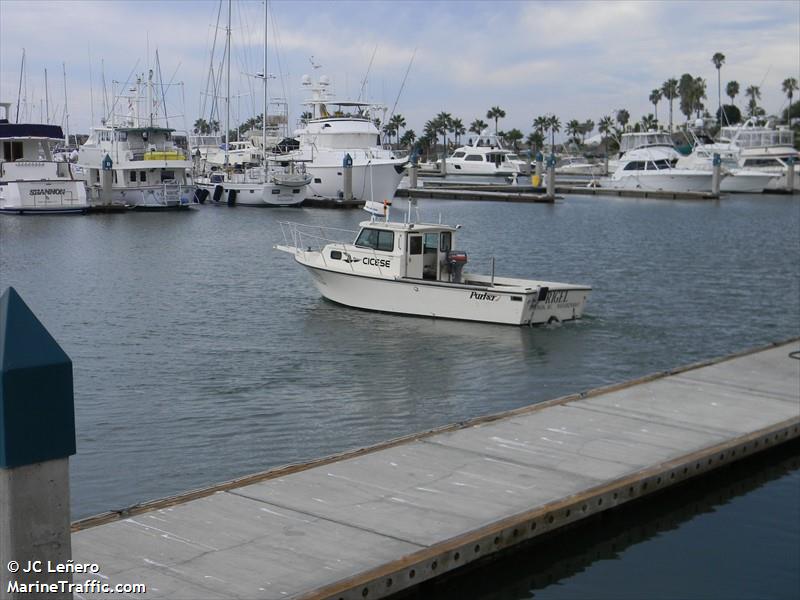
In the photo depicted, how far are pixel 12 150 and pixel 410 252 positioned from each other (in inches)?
1692

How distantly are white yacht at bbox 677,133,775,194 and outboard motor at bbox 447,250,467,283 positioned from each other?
225 ft

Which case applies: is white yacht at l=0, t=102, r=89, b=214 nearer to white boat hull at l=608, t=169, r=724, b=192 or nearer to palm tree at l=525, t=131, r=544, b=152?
white boat hull at l=608, t=169, r=724, b=192

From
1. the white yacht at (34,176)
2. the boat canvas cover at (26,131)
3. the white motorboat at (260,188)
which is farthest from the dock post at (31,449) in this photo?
the white motorboat at (260,188)

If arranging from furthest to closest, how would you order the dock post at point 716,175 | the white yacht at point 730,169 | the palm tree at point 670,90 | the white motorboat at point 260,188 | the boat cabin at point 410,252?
1. the palm tree at point 670,90
2. the white yacht at point 730,169
3. the dock post at point 716,175
4. the white motorboat at point 260,188
5. the boat cabin at point 410,252

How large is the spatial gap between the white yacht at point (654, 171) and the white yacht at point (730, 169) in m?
2.05

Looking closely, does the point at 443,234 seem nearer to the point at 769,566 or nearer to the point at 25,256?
the point at 769,566

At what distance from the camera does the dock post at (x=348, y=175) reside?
225 ft

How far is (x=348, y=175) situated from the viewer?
225 ft

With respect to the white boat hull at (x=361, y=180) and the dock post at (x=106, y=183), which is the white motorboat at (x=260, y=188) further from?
the dock post at (x=106, y=183)

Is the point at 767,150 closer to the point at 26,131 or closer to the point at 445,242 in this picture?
the point at 26,131

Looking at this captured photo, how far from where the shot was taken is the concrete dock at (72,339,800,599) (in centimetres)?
838

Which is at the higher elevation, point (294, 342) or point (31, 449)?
point (31, 449)

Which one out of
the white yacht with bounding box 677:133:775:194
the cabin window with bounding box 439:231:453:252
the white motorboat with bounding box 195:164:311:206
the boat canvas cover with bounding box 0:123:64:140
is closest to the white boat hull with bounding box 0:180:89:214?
the boat canvas cover with bounding box 0:123:64:140

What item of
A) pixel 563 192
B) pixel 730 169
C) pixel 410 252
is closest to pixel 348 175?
pixel 563 192
